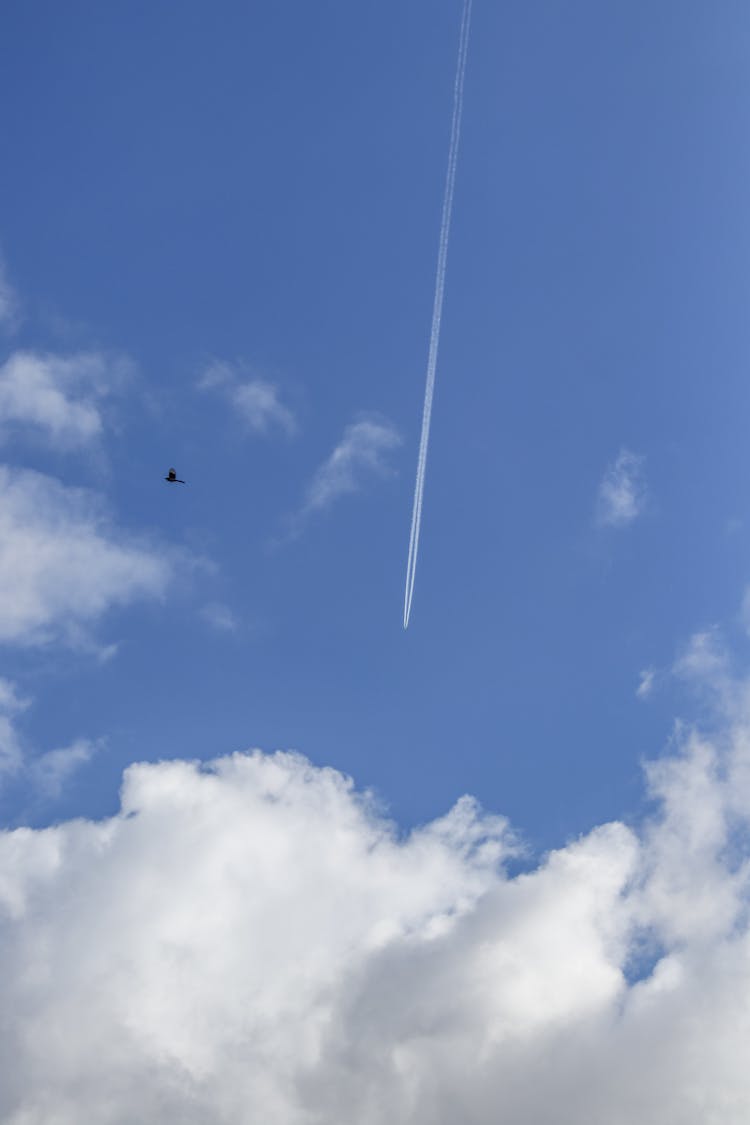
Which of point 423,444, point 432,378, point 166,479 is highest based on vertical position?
point 432,378

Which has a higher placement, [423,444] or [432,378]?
[432,378]

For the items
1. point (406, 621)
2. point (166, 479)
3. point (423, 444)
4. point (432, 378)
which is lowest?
point (406, 621)

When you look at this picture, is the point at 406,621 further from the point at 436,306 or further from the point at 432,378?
the point at 436,306

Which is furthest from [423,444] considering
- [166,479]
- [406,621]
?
[166,479]

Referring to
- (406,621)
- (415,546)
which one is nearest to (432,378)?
(415,546)

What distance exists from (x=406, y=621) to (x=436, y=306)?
6158cm

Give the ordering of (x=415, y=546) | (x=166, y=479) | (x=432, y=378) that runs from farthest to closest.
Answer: (x=415, y=546) → (x=432, y=378) → (x=166, y=479)

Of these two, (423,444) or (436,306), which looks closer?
(436,306)

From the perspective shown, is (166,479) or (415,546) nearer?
(166,479)

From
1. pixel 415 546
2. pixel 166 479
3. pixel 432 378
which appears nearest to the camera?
pixel 166 479

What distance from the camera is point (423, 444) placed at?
494ft

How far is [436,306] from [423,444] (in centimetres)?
2681

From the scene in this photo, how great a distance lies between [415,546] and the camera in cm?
16888

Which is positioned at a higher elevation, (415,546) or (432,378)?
(432,378)
